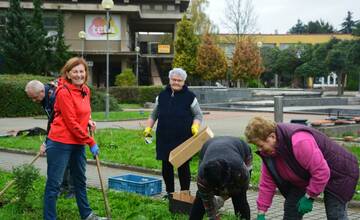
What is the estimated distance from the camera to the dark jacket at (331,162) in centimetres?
448

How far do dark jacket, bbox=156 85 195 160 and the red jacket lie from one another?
4.86 feet

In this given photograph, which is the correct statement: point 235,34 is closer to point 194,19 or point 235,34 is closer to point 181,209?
point 194,19

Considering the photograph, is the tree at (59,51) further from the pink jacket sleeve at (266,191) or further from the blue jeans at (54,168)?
the pink jacket sleeve at (266,191)

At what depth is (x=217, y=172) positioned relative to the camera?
455cm

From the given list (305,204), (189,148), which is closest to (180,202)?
(189,148)

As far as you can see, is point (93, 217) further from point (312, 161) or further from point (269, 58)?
point (269, 58)

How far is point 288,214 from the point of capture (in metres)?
4.89

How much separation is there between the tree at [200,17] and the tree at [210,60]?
724 inches

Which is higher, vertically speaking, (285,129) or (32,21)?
(32,21)

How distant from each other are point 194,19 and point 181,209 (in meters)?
61.0

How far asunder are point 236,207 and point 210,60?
41.7m

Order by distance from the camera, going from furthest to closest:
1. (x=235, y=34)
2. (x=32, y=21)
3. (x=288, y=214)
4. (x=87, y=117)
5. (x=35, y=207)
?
(x=235, y=34), (x=32, y=21), (x=35, y=207), (x=87, y=117), (x=288, y=214)

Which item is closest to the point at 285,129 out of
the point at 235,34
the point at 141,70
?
the point at 141,70

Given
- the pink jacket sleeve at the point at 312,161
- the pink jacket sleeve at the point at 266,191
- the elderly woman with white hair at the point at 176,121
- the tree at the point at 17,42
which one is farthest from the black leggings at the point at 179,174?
the tree at the point at 17,42
